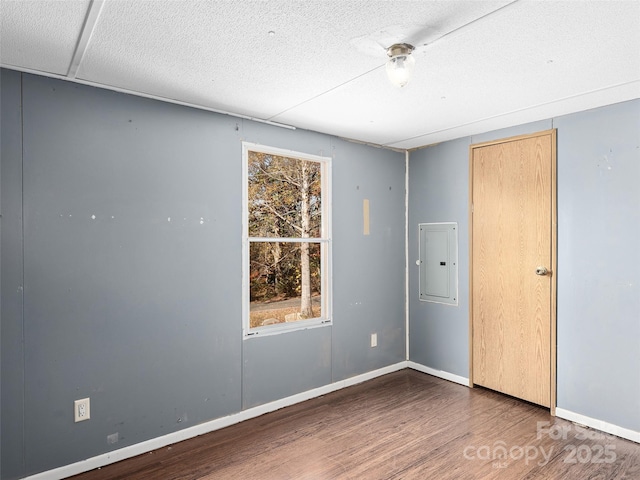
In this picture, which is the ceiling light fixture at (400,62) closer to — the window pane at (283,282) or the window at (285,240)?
the window at (285,240)

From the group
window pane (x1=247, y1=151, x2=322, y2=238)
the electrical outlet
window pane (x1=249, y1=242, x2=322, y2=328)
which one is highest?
window pane (x1=247, y1=151, x2=322, y2=238)

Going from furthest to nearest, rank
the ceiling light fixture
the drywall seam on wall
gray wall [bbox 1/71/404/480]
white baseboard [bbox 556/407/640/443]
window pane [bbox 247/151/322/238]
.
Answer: the drywall seam on wall < window pane [bbox 247/151/322/238] < white baseboard [bbox 556/407/640/443] < gray wall [bbox 1/71/404/480] < the ceiling light fixture

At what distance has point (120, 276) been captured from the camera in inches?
103

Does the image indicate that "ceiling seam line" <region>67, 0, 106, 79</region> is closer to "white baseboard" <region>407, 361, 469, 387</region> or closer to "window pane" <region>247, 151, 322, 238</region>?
"window pane" <region>247, 151, 322, 238</region>

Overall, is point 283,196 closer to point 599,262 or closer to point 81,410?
point 81,410

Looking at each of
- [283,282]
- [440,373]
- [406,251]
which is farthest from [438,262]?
[283,282]

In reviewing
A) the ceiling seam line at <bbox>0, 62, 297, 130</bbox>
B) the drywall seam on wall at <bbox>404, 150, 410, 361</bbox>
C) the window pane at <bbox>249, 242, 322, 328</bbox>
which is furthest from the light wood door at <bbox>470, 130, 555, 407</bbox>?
the ceiling seam line at <bbox>0, 62, 297, 130</bbox>

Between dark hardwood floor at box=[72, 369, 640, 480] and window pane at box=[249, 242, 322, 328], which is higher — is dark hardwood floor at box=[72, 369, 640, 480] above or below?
below

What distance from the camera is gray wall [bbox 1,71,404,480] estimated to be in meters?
2.30

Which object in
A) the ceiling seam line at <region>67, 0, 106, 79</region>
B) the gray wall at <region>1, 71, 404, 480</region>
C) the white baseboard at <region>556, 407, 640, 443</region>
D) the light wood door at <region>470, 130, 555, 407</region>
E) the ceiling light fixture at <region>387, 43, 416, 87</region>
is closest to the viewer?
the ceiling seam line at <region>67, 0, 106, 79</region>

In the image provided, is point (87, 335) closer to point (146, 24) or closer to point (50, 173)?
point (50, 173)

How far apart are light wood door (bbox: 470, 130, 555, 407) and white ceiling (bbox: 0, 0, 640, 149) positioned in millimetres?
547

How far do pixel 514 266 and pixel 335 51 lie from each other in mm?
2423

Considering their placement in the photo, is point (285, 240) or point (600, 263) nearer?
point (600, 263)
